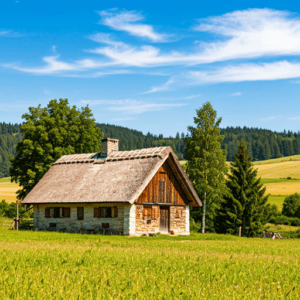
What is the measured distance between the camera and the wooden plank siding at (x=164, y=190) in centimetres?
3600

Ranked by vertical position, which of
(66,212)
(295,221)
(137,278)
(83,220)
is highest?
(137,278)

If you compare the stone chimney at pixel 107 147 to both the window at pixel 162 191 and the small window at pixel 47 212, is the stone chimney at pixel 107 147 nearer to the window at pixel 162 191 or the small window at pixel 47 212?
the window at pixel 162 191

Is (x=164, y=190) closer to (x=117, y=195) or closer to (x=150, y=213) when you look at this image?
(x=150, y=213)

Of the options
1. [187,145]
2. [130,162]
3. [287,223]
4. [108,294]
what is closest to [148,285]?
[108,294]

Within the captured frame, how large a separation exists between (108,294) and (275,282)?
4.01 metres

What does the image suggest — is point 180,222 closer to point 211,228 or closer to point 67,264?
point 211,228

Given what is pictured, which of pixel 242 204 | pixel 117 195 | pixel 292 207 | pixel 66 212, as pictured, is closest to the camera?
pixel 117 195

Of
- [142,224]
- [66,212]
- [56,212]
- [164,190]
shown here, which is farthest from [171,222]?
[56,212]

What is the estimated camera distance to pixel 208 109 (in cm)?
4962

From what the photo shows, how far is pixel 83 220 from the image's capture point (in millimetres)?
37469

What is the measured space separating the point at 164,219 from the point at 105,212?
5.35m

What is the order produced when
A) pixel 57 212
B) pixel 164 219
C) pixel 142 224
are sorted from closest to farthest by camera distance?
pixel 142 224 → pixel 164 219 → pixel 57 212

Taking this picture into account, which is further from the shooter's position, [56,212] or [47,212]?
[47,212]

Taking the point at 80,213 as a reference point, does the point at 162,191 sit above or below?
above
